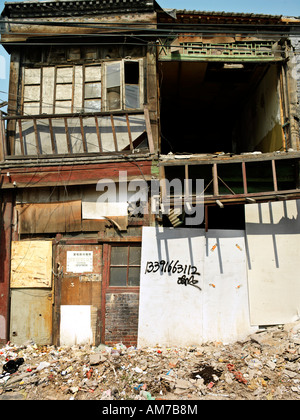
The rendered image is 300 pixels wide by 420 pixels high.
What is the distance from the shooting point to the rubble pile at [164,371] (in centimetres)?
548

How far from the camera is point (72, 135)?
878 cm

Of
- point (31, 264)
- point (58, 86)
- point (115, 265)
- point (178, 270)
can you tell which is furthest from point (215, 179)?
point (58, 86)

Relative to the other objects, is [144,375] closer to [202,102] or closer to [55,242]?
[55,242]

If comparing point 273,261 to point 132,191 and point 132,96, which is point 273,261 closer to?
point 132,191

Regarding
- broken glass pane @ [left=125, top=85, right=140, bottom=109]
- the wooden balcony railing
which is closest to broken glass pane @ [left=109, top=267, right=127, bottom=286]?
the wooden balcony railing

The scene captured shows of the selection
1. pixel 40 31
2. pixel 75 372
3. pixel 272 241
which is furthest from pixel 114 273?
pixel 40 31

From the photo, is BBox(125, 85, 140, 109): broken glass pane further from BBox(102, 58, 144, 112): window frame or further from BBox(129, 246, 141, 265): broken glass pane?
BBox(129, 246, 141, 265): broken glass pane

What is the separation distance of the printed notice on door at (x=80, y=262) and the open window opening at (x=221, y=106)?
6.01 metres

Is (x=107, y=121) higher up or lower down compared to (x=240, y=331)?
higher up

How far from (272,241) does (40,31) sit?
870 cm

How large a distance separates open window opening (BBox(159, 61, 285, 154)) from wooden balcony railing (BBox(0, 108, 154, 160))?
2518 millimetres

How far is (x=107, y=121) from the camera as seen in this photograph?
8758mm

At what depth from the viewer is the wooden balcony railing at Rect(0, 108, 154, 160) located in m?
8.49

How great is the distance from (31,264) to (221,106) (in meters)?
9.71
